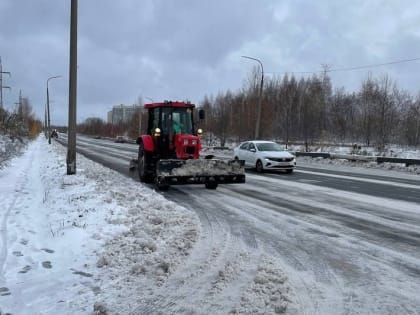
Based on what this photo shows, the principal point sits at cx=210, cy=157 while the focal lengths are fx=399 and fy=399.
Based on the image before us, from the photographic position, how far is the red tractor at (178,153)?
38.4 ft

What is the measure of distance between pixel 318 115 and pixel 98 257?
47979 millimetres

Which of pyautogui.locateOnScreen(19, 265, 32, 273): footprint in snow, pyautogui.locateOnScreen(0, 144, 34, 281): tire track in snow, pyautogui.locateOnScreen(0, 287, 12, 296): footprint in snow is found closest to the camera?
pyautogui.locateOnScreen(0, 287, 12, 296): footprint in snow

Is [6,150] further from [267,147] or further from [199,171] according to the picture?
[199,171]

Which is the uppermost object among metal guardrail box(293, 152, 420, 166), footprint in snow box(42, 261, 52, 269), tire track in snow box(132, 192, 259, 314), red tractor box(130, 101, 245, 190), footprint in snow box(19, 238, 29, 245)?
red tractor box(130, 101, 245, 190)

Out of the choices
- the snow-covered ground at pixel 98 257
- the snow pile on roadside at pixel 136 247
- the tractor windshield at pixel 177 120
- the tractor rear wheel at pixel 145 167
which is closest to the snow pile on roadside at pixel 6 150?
the tractor rear wheel at pixel 145 167

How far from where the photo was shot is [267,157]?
63.2 feet

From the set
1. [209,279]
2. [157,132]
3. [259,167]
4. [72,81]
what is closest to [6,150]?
[72,81]

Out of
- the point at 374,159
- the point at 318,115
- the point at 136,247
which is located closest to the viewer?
the point at 136,247

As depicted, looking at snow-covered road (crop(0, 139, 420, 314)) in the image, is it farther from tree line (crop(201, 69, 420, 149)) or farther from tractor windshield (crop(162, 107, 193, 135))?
tree line (crop(201, 69, 420, 149))

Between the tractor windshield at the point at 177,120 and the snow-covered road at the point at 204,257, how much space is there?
413 centimetres

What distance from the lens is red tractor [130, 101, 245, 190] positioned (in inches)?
461

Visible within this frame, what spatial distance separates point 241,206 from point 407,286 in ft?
17.5

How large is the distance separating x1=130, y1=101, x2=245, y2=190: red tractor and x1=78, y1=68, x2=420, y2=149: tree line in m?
29.3

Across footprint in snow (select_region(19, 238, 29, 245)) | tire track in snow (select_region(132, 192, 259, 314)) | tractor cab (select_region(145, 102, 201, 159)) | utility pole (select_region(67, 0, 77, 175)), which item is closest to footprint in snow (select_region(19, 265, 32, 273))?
footprint in snow (select_region(19, 238, 29, 245))
